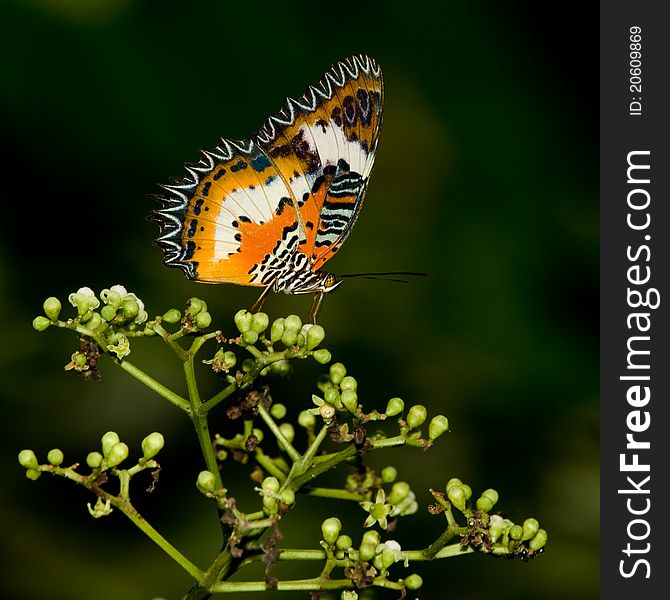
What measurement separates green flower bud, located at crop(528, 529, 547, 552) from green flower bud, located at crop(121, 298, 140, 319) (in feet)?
4.62

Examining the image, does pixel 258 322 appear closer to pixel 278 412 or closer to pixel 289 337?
pixel 289 337

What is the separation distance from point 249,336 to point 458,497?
79cm

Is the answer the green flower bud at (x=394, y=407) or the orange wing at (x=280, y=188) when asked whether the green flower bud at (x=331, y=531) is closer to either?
the green flower bud at (x=394, y=407)

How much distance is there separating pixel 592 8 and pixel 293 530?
3103mm

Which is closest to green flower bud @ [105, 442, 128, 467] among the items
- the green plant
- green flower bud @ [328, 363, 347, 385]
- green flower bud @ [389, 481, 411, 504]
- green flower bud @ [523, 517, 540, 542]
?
the green plant

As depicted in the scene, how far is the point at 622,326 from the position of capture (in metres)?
3.95

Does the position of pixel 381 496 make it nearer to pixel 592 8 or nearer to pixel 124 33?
pixel 124 33

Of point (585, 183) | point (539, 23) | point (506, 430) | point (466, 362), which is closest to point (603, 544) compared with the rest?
point (506, 430)

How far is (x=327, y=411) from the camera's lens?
101 inches

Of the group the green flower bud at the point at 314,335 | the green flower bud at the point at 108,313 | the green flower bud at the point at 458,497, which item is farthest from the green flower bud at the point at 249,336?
the green flower bud at the point at 458,497

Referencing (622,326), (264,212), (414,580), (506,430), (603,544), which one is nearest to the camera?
(414,580)

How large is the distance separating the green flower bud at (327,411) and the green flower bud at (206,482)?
1.27 ft

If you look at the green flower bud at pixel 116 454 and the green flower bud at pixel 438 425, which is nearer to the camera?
the green flower bud at pixel 116 454

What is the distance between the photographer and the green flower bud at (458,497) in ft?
8.34
